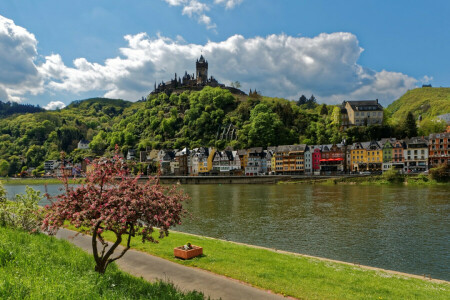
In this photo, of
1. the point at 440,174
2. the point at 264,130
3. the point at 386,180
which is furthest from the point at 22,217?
the point at 264,130

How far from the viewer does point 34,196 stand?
650 inches

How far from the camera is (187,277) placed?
38.2 ft

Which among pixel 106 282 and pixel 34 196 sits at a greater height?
pixel 34 196

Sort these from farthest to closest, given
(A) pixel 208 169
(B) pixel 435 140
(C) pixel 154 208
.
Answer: (A) pixel 208 169
(B) pixel 435 140
(C) pixel 154 208

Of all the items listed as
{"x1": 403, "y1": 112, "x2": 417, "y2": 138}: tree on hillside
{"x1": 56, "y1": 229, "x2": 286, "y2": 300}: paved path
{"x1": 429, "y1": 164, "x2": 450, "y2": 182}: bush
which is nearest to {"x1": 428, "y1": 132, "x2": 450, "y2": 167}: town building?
{"x1": 429, "y1": 164, "x2": 450, "y2": 182}: bush

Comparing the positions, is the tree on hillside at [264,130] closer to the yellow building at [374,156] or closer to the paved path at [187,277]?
the yellow building at [374,156]

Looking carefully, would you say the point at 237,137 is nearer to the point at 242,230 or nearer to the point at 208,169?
the point at 208,169

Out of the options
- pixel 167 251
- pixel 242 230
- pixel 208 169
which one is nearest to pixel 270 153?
pixel 208 169

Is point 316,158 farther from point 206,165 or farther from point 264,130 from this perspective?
point 206,165

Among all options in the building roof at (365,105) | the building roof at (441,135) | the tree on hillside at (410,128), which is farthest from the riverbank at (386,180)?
the building roof at (365,105)

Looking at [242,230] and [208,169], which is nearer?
[242,230]

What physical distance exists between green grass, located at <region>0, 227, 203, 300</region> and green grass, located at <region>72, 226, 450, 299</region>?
12.0 feet

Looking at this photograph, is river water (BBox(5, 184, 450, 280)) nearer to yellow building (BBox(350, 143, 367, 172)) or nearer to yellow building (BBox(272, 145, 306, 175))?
yellow building (BBox(350, 143, 367, 172))

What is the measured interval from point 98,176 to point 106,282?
3.06 m
